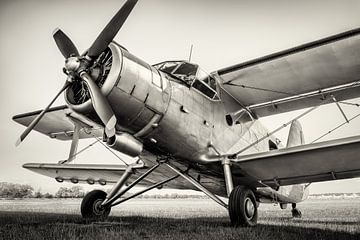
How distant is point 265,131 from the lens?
29.8 feet

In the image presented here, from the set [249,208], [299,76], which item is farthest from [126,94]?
[299,76]

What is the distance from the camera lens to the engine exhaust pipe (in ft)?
16.1

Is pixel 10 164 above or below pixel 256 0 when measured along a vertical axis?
below

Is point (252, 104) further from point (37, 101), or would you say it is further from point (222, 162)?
point (37, 101)

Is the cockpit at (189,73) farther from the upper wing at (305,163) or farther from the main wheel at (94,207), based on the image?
the main wheel at (94,207)

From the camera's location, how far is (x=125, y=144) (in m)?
4.98

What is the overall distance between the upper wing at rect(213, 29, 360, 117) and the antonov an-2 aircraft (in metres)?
0.02

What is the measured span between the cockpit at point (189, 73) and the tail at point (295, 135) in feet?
18.7

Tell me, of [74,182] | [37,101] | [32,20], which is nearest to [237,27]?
[32,20]

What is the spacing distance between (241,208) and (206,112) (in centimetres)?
210

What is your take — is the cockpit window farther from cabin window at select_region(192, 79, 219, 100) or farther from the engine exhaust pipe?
the engine exhaust pipe

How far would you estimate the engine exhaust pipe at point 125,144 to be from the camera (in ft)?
16.1

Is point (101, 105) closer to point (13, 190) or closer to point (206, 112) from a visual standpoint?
point (206, 112)

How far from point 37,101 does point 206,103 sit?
399 inches
